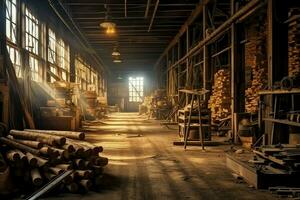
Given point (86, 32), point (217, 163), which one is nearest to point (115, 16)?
point (86, 32)

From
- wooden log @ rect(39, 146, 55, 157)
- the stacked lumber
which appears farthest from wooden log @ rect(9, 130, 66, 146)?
the stacked lumber

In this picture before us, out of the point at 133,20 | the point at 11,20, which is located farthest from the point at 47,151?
the point at 133,20

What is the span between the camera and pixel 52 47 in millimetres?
17328

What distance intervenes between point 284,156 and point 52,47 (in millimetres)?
14140

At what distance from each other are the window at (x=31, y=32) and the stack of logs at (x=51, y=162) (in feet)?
24.3

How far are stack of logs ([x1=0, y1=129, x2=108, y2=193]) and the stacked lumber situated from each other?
104 inches

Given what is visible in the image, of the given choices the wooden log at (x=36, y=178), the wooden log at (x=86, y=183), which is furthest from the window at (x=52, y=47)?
the wooden log at (x=86, y=183)

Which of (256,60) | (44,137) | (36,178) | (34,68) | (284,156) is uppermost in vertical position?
(256,60)

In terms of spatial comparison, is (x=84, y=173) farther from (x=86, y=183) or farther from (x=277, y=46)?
(x=277, y=46)

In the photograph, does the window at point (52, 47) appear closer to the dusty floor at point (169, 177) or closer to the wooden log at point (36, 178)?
the dusty floor at point (169, 177)

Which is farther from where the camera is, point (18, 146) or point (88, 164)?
point (18, 146)

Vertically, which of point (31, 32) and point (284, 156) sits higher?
point (31, 32)

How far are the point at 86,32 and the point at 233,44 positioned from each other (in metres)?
13.1

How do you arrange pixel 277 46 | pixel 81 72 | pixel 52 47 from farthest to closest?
pixel 81 72
pixel 52 47
pixel 277 46
